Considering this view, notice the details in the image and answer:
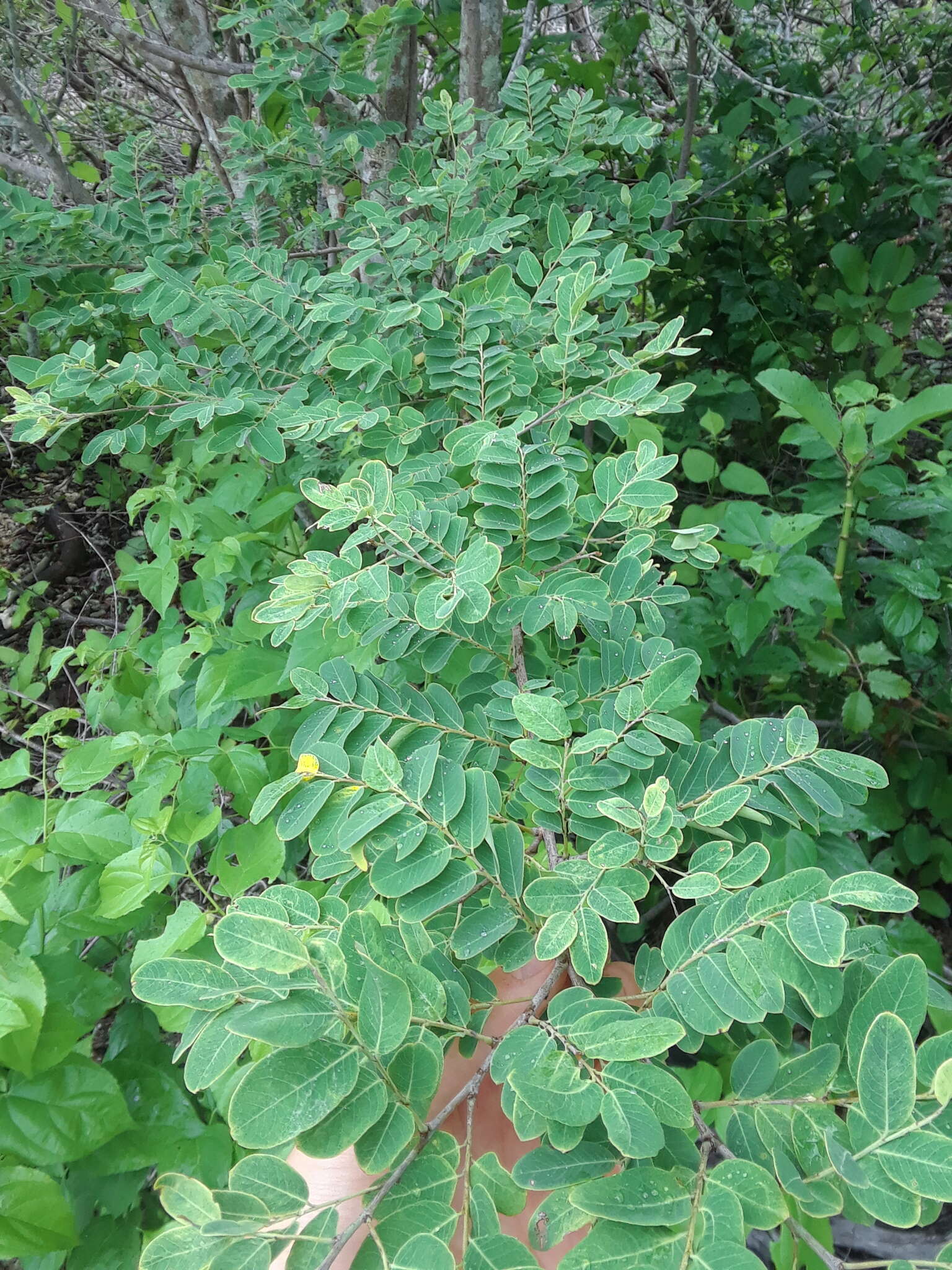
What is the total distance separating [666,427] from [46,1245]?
238cm

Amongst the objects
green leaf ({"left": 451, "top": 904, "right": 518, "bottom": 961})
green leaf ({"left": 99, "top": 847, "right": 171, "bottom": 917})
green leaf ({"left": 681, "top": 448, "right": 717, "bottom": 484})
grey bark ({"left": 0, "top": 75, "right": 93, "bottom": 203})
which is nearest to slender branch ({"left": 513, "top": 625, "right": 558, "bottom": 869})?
green leaf ({"left": 451, "top": 904, "right": 518, "bottom": 961})

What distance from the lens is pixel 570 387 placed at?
104cm

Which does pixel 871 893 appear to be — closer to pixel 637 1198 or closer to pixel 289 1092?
pixel 637 1198

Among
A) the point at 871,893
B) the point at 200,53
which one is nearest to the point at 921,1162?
the point at 871,893

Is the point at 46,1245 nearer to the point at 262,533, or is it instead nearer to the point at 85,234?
the point at 262,533

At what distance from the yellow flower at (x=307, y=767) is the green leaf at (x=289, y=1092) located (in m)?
0.23

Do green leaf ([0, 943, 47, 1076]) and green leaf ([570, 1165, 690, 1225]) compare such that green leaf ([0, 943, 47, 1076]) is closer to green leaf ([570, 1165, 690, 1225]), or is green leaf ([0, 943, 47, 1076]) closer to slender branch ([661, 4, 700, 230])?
green leaf ([570, 1165, 690, 1225])

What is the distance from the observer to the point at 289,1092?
0.43m

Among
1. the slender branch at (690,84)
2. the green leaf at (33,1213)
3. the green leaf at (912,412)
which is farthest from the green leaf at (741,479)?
the green leaf at (33,1213)

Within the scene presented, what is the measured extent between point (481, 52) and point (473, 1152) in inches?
80.9

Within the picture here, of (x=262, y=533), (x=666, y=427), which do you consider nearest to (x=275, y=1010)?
(x=262, y=533)

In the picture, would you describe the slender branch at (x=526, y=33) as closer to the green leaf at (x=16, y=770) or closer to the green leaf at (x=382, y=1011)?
the green leaf at (x=16, y=770)

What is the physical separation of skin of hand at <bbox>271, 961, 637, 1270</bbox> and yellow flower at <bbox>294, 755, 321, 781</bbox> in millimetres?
247

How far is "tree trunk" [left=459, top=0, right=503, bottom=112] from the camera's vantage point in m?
1.62
